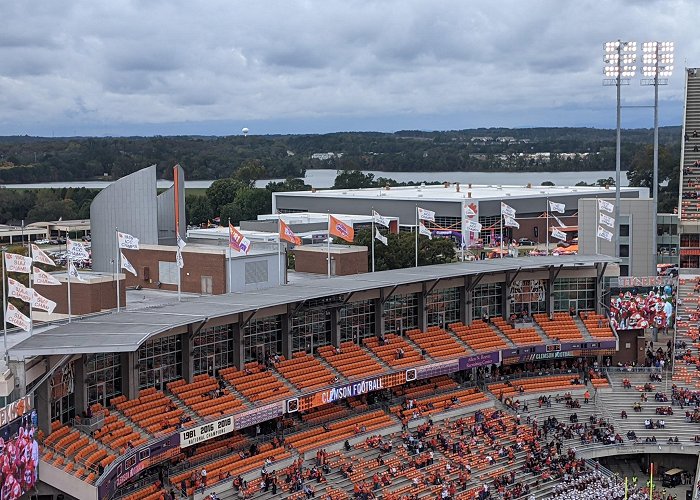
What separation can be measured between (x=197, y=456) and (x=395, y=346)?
528 inches

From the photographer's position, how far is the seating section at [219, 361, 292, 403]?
4069 centimetres

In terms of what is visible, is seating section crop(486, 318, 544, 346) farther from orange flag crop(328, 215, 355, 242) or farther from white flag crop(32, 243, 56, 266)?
white flag crop(32, 243, 56, 266)

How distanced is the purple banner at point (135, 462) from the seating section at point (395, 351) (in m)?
13.8

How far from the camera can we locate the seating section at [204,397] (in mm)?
38406

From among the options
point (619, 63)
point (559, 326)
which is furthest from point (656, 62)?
point (559, 326)

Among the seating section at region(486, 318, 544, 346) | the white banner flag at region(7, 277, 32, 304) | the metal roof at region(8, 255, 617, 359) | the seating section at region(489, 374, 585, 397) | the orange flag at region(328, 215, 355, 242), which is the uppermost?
the orange flag at region(328, 215, 355, 242)

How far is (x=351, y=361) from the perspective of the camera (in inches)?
1809

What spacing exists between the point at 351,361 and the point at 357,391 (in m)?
2.52

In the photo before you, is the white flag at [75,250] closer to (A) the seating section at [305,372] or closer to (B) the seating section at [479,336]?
(A) the seating section at [305,372]

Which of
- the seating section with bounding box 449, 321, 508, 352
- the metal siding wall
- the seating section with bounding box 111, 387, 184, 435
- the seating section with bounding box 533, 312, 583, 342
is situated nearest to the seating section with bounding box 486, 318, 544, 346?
the seating section with bounding box 449, 321, 508, 352

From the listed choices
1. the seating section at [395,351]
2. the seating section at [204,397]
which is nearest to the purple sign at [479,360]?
the seating section at [395,351]

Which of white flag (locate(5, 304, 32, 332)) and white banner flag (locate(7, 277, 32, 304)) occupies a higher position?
white banner flag (locate(7, 277, 32, 304))

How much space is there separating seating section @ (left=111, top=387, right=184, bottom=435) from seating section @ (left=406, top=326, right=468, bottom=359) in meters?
15.0

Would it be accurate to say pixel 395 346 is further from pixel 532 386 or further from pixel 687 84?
pixel 687 84
